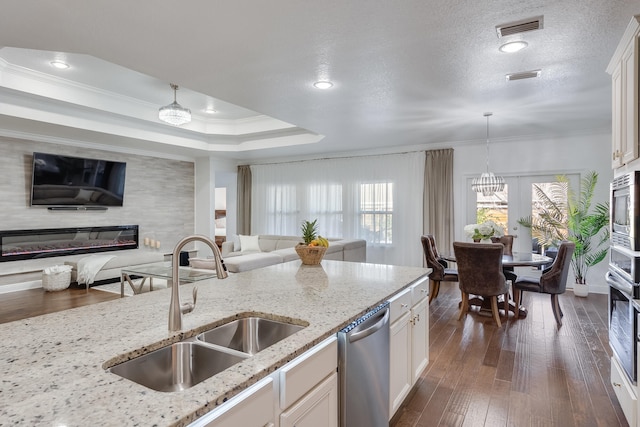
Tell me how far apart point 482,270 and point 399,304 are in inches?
87.7

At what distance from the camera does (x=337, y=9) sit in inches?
84.6

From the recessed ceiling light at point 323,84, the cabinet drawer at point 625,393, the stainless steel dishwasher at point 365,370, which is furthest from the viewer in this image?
the recessed ceiling light at point 323,84

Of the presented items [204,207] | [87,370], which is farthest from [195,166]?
[87,370]

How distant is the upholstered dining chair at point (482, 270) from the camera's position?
3764 mm

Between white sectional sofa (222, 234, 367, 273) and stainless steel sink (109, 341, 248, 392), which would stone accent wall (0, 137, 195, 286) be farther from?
stainless steel sink (109, 341, 248, 392)

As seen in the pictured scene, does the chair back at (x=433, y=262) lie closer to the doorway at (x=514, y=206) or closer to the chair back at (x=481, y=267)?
the chair back at (x=481, y=267)

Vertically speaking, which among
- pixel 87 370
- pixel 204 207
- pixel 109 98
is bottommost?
pixel 87 370

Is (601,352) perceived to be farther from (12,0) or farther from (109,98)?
(109,98)

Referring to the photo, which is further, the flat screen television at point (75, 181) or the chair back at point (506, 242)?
the flat screen television at point (75, 181)

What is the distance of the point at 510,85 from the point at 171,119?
388 centimetres

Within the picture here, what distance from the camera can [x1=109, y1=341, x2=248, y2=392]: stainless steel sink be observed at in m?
1.20

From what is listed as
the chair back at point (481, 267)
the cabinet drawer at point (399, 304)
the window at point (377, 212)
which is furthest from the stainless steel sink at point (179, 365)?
the window at point (377, 212)

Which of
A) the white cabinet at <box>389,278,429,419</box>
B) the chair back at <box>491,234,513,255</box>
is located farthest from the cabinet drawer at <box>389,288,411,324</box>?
the chair back at <box>491,234,513,255</box>

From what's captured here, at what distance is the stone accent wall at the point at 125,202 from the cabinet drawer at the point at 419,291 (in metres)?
6.04
